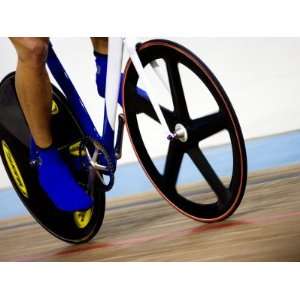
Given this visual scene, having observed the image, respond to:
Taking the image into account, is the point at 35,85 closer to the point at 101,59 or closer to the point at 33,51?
the point at 33,51

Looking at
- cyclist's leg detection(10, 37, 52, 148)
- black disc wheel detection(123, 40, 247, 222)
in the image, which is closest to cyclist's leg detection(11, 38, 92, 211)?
cyclist's leg detection(10, 37, 52, 148)

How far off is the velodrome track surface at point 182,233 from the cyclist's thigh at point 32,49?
2.01ft

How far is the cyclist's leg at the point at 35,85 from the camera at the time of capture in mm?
2576

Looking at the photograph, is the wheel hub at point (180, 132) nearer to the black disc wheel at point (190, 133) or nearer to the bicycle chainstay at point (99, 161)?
the black disc wheel at point (190, 133)

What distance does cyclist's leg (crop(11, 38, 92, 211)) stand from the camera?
258 centimetres

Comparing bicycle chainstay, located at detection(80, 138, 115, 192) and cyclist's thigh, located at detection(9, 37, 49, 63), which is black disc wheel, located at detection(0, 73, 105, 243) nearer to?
bicycle chainstay, located at detection(80, 138, 115, 192)

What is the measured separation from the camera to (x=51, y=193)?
2.78 metres

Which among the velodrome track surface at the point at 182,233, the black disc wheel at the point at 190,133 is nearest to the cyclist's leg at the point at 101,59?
the black disc wheel at the point at 190,133

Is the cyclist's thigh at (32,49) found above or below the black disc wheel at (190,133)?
above

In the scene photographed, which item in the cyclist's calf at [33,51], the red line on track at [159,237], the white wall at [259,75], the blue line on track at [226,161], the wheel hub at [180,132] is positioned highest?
the cyclist's calf at [33,51]

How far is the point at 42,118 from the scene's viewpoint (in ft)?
8.71
